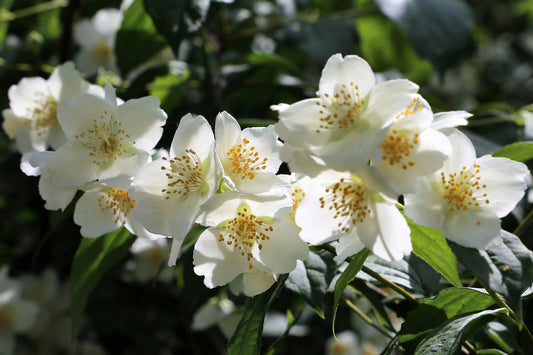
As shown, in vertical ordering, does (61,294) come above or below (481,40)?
below

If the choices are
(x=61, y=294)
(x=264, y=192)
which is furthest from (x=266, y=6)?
(x=264, y=192)

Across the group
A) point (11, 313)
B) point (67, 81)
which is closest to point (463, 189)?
point (67, 81)

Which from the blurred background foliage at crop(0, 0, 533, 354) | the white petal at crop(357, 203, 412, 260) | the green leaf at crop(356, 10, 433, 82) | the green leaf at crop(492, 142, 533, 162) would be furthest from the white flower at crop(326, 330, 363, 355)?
the white petal at crop(357, 203, 412, 260)

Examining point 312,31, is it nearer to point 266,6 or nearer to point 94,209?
point 266,6

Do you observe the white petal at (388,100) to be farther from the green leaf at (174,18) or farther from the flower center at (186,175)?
the green leaf at (174,18)

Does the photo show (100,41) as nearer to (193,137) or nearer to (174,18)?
(174,18)

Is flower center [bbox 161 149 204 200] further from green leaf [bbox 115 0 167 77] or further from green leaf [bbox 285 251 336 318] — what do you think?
green leaf [bbox 115 0 167 77]

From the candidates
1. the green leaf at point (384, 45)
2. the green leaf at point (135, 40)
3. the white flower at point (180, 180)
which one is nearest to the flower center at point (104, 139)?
the white flower at point (180, 180)
